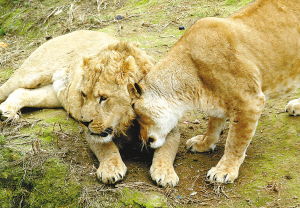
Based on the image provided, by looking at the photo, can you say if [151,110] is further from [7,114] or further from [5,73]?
[5,73]

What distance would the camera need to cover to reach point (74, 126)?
5582 millimetres

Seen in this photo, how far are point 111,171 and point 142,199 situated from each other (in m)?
0.49

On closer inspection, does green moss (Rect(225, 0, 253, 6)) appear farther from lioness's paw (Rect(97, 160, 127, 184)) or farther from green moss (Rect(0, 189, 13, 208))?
green moss (Rect(0, 189, 13, 208))

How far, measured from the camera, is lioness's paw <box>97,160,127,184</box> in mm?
4398

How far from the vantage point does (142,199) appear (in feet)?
13.5

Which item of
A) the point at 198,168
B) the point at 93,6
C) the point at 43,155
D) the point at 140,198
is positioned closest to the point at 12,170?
the point at 43,155

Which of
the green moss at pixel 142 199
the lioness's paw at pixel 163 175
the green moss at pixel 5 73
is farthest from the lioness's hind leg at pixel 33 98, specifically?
the green moss at pixel 142 199

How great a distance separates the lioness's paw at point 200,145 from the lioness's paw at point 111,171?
855 mm

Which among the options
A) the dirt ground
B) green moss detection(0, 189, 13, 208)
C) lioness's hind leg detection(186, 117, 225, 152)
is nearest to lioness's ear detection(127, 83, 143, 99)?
the dirt ground

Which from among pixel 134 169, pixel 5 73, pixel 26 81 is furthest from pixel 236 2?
pixel 134 169

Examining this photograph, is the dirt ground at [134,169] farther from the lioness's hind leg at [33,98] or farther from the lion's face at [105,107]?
the lion's face at [105,107]

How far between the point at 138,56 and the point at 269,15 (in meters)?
1.36

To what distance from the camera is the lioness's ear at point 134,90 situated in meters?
4.36

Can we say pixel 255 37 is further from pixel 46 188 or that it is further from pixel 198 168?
pixel 46 188
